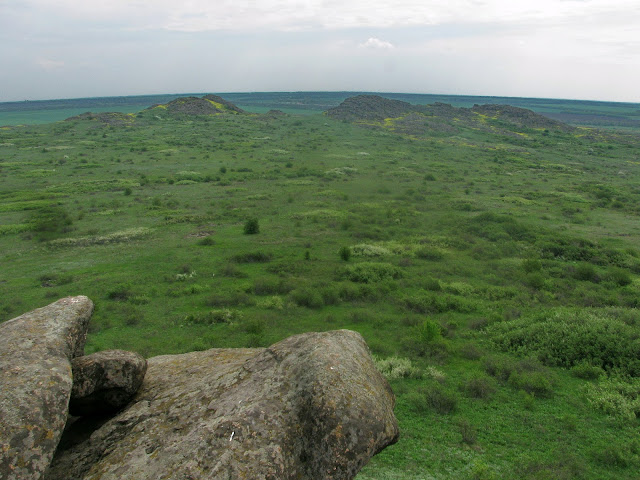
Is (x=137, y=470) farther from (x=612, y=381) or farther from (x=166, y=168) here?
(x=166, y=168)

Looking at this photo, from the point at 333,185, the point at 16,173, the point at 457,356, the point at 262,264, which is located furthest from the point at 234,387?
the point at 16,173

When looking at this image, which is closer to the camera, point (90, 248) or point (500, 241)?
point (90, 248)

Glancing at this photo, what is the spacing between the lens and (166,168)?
198 feet

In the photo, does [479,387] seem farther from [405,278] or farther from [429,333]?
[405,278]

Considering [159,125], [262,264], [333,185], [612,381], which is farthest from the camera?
[159,125]

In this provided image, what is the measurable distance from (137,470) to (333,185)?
4713 centimetres

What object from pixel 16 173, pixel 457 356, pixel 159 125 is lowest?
pixel 457 356

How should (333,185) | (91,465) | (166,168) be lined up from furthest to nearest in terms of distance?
(166,168) → (333,185) → (91,465)

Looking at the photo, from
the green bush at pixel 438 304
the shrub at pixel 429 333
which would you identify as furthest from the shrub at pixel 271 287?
the shrub at pixel 429 333

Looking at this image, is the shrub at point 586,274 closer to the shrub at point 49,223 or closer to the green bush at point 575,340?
the green bush at point 575,340

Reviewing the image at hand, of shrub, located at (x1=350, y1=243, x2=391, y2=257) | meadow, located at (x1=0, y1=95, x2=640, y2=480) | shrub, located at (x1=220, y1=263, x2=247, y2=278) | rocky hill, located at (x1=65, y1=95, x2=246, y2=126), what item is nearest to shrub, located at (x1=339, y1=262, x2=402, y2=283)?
meadow, located at (x1=0, y1=95, x2=640, y2=480)

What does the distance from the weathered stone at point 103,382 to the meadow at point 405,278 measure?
19.2ft

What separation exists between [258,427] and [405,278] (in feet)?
62.3

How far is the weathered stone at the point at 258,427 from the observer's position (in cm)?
506
